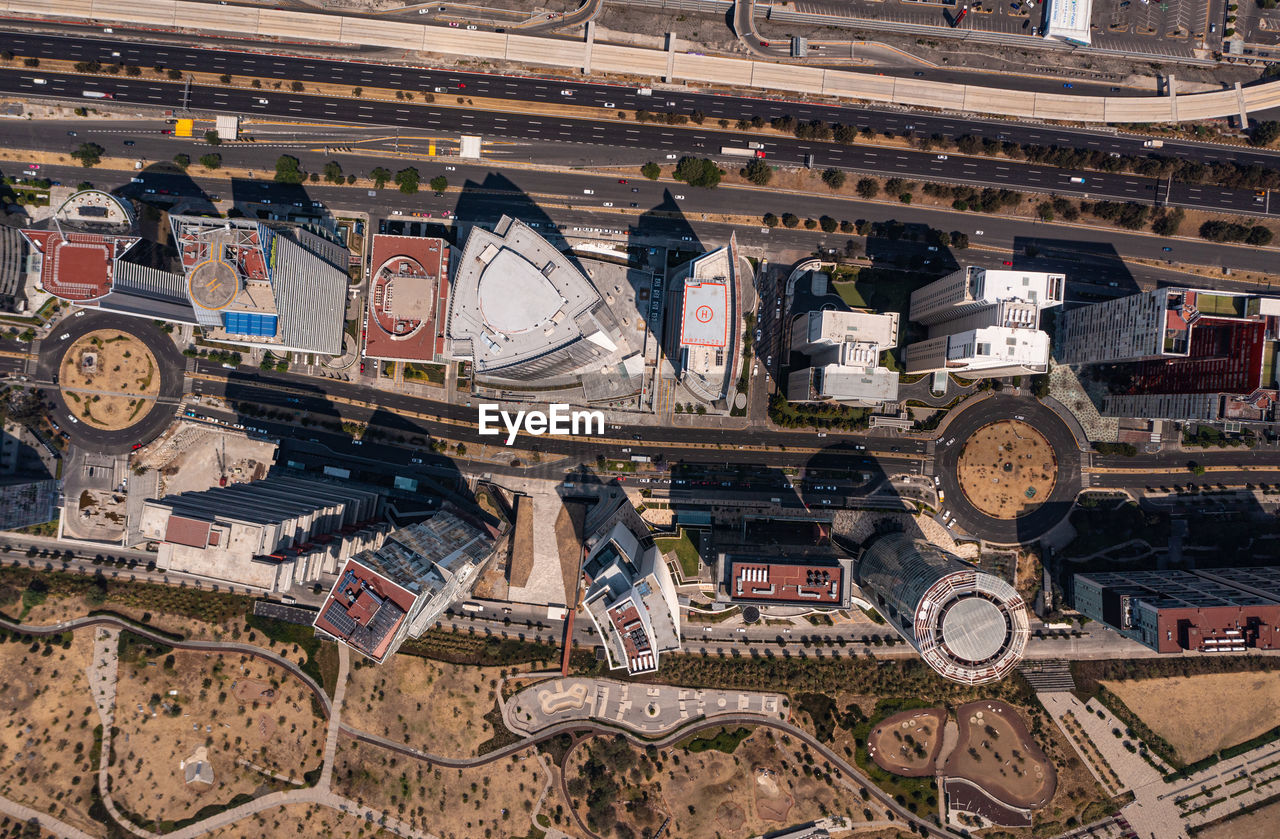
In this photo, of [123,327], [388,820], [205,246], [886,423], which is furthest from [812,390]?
[123,327]

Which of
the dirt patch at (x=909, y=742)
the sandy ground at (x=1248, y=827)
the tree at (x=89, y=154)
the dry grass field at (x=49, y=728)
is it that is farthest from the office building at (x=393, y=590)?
the sandy ground at (x=1248, y=827)

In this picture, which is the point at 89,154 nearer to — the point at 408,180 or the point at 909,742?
the point at 408,180

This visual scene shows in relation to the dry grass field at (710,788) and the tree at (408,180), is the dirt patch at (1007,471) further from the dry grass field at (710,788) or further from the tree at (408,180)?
the tree at (408,180)

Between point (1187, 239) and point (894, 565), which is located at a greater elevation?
point (1187, 239)

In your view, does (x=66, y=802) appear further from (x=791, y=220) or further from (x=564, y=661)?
(x=791, y=220)

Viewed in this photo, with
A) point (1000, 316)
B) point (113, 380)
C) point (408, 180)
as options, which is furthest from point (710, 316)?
point (113, 380)

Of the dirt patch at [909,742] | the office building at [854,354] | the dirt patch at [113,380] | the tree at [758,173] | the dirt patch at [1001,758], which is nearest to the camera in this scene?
the office building at [854,354]
